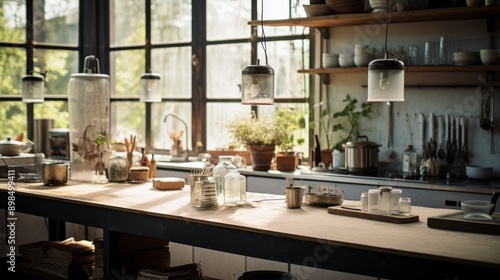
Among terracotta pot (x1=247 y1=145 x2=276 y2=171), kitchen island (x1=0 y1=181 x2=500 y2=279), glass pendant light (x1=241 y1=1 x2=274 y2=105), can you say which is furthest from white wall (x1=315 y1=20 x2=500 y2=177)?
glass pendant light (x1=241 y1=1 x2=274 y2=105)

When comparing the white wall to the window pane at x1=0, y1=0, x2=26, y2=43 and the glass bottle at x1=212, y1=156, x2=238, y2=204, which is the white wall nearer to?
the glass bottle at x1=212, y1=156, x2=238, y2=204

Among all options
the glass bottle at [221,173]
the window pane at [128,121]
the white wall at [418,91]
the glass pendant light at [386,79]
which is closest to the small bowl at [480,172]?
the white wall at [418,91]

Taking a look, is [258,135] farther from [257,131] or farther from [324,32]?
[324,32]

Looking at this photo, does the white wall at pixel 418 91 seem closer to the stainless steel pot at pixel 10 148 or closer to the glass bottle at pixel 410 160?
the glass bottle at pixel 410 160

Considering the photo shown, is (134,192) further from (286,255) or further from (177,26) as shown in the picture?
(177,26)

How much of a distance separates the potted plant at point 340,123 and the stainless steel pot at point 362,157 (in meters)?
0.30

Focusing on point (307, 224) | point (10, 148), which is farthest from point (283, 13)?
point (307, 224)

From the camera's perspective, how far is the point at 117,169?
204 inches

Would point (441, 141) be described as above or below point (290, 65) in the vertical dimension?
below

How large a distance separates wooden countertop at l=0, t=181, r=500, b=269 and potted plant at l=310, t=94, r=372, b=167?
188cm

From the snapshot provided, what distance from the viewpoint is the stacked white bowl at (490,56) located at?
17.2 ft

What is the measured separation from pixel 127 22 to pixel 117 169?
3.09m

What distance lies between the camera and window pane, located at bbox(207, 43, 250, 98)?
6922 millimetres

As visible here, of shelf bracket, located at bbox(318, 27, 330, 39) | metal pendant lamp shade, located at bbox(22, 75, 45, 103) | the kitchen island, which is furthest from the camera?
metal pendant lamp shade, located at bbox(22, 75, 45, 103)
